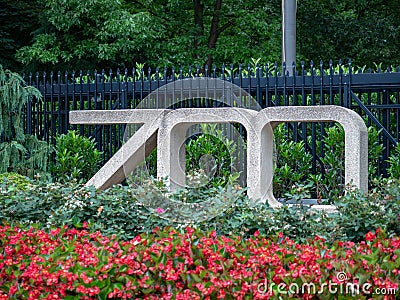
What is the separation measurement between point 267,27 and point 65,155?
1090 centimetres

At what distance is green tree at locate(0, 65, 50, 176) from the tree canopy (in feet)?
24.1

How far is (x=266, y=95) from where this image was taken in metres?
9.19

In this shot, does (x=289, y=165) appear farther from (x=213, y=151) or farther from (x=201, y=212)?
(x=201, y=212)

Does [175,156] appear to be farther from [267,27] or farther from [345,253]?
[267,27]

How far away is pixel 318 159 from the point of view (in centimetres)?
929

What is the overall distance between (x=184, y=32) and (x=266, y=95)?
42.2 feet

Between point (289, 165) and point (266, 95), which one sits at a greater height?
point (266, 95)

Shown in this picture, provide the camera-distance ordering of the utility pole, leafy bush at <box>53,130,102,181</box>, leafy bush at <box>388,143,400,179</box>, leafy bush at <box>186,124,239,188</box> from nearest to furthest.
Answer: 1. leafy bush at <box>388,143,400,179</box>
2. leafy bush at <box>186,124,239,188</box>
3. leafy bush at <box>53,130,102,181</box>
4. the utility pole

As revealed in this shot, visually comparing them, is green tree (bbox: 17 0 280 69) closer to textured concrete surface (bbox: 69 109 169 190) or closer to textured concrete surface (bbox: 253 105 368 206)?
textured concrete surface (bbox: 69 109 169 190)

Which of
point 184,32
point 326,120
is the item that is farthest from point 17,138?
point 184,32

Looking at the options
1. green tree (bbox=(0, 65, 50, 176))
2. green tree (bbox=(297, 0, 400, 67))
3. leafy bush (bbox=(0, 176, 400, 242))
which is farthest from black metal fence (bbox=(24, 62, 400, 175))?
green tree (bbox=(297, 0, 400, 67))

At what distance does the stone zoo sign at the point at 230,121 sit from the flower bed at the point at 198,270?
2.48 meters

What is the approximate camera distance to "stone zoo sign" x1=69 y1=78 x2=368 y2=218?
22.4 feet

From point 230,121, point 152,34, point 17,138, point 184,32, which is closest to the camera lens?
point 230,121
